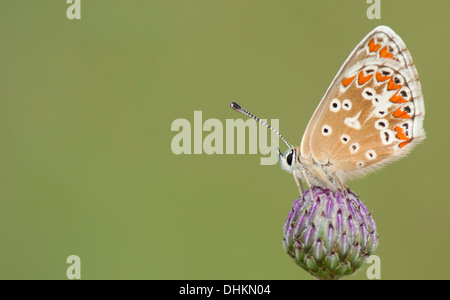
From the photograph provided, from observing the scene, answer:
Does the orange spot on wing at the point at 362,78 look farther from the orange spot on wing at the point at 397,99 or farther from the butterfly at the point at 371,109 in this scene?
the orange spot on wing at the point at 397,99

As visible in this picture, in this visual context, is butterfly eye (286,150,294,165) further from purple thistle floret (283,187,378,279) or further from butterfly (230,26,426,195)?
purple thistle floret (283,187,378,279)

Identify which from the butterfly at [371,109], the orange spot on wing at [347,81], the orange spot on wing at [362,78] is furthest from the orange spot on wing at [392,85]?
the orange spot on wing at [347,81]

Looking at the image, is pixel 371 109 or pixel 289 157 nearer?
pixel 371 109

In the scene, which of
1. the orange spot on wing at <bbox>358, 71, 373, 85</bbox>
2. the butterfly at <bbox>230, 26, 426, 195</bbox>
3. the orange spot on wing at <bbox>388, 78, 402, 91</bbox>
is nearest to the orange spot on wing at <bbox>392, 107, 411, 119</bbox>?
the butterfly at <bbox>230, 26, 426, 195</bbox>

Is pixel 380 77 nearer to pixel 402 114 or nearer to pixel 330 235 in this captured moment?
pixel 402 114

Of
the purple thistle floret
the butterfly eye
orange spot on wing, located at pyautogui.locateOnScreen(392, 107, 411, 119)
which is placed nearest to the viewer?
the purple thistle floret

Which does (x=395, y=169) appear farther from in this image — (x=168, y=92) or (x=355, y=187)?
(x=168, y=92)

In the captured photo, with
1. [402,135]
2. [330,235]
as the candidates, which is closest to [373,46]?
[402,135]
